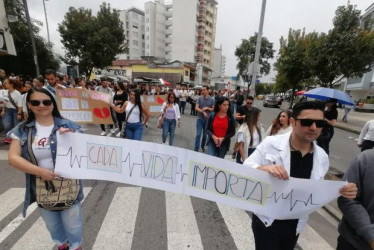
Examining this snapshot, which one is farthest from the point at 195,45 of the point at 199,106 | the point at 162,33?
the point at 199,106

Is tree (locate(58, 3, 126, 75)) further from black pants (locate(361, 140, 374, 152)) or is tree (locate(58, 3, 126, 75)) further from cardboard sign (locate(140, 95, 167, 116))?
black pants (locate(361, 140, 374, 152))

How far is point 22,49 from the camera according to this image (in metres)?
23.5

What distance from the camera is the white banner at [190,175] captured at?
5.80 feet

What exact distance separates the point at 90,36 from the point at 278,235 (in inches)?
1031

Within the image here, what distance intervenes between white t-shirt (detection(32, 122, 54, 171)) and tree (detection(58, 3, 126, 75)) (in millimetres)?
23759

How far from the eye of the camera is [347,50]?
15117mm

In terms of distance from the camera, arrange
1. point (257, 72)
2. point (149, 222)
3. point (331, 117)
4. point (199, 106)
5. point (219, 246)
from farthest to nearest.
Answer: point (257, 72) < point (199, 106) < point (331, 117) < point (149, 222) < point (219, 246)

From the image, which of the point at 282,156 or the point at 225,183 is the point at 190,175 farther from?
the point at 282,156

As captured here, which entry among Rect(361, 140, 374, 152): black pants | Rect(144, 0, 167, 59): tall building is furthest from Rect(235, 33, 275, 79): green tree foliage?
Rect(361, 140, 374, 152): black pants

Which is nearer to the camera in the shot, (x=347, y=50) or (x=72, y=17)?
(x=347, y=50)

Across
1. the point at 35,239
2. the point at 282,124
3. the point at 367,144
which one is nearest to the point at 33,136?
the point at 35,239

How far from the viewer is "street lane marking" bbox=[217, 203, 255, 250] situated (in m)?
2.79

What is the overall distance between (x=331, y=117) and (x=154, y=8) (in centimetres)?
7704

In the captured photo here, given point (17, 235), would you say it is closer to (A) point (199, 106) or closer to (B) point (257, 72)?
(A) point (199, 106)
